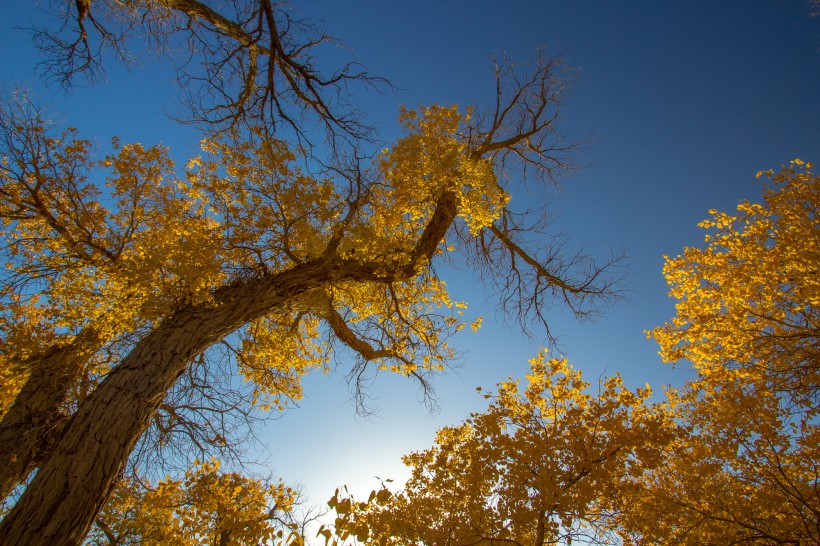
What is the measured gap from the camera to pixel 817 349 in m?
5.18

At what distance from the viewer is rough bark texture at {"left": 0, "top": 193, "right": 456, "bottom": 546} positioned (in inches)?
130

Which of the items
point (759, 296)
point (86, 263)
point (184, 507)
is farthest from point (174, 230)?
point (759, 296)

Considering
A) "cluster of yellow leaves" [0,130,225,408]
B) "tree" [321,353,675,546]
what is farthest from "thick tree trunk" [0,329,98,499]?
"tree" [321,353,675,546]

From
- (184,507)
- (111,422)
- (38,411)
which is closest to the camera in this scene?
(111,422)

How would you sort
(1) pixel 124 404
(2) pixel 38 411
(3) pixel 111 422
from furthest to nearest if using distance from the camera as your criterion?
1. (2) pixel 38 411
2. (1) pixel 124 404
3. (3) pixel 111 422

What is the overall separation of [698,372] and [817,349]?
133 inches

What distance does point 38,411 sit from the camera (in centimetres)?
516

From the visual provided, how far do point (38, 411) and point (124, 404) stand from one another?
7.73ft

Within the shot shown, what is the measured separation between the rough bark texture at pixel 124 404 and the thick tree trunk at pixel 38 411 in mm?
1561

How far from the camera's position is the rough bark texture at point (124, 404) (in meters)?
3.30

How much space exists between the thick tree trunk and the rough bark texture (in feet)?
5.12

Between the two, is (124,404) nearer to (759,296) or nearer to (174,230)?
(174,230)

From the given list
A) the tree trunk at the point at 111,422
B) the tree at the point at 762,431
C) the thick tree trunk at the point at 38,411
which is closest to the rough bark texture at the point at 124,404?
the tree trunk at the point at 111,422

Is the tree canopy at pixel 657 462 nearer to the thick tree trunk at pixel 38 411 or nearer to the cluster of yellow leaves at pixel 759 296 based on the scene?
the cluster of yellow leaves at pixel 759 296
